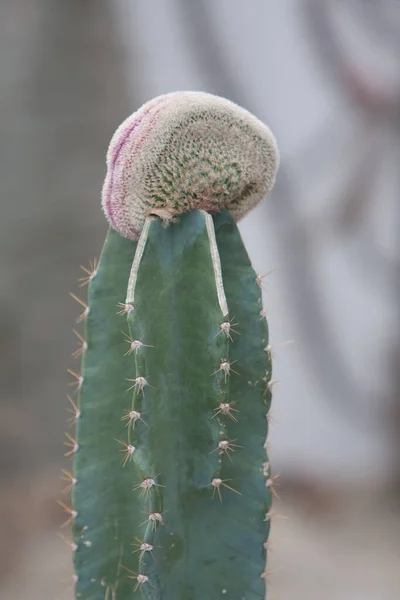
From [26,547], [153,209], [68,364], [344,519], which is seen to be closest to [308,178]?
[68,364]

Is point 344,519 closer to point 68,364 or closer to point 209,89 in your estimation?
point 68,364

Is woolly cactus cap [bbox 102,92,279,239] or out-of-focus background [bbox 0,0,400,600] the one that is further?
out-of-focus background [bbox 0,0,400,600]

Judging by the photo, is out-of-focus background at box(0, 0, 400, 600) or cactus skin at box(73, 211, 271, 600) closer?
cactus skin at box(73, 211, 271, 600)

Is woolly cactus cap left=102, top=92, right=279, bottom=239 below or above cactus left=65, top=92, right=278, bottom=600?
above

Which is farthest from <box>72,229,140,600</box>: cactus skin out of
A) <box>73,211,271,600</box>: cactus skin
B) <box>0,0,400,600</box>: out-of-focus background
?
<box>0,0,400,600</box>: out-of-focus background

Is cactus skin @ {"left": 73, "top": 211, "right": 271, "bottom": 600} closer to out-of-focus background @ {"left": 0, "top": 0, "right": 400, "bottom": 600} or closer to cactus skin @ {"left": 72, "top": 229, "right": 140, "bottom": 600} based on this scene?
cactus skin @ {"left": 72, "top": 229, "right": 140, "bottom": 600}

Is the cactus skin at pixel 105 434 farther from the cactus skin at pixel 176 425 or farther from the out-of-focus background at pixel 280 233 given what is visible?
the out-of-focus background at pixel 280 233

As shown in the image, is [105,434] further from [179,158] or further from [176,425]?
[179,158]
